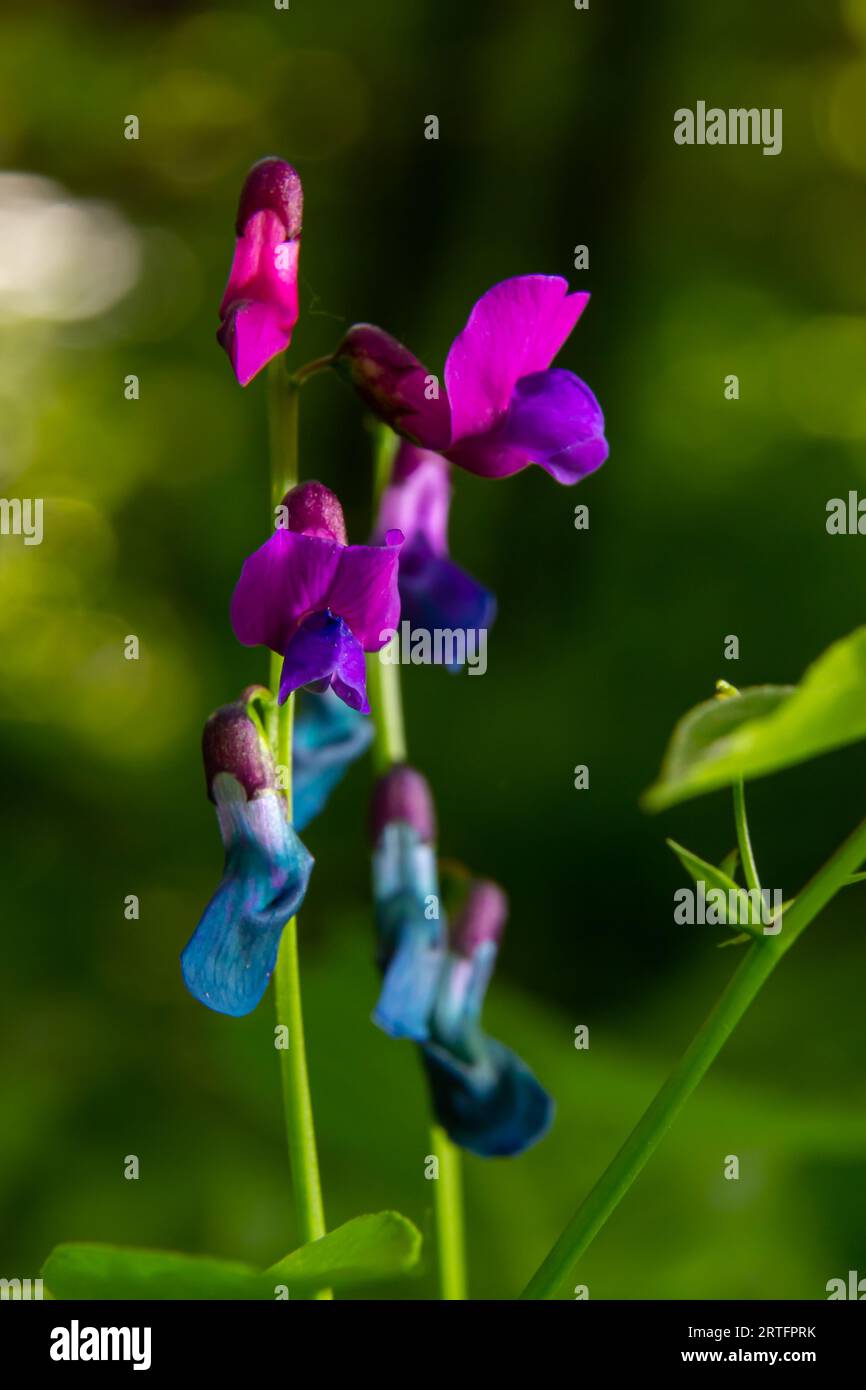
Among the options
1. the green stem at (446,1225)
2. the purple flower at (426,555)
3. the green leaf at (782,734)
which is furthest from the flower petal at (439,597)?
the green leaf at (782,734)

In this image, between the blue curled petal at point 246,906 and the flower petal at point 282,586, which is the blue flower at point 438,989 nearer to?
the blue curled petal at point 246,906

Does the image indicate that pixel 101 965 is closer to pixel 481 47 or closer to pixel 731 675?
pixel 731 675

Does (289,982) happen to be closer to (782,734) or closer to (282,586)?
(282,586)

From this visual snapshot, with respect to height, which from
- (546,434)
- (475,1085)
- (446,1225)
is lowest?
(446,1225)

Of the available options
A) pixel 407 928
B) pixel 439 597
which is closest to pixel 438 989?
pixel 407 928

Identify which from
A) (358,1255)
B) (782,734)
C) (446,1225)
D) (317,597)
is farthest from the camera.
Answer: (446,1225)

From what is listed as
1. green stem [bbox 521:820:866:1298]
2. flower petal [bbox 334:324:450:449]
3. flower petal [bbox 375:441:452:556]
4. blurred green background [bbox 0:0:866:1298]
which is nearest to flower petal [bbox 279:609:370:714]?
flower petal [bbox 334:324:450:449]

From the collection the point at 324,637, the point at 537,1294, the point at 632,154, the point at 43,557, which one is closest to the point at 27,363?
the point at 43,557
